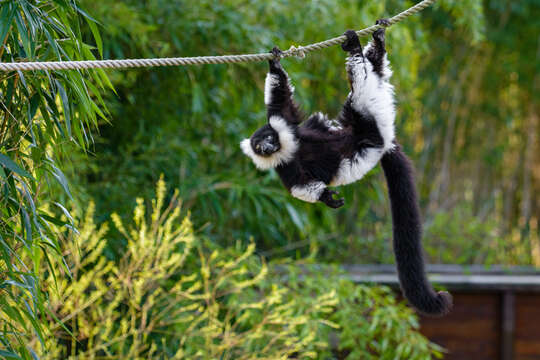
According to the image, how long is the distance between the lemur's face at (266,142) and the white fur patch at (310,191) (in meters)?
0.15

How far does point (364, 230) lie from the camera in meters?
5.46

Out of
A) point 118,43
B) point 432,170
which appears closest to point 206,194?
point 118,43

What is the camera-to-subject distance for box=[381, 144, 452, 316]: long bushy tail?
6.31ft

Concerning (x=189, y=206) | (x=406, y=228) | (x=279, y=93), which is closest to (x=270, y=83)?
(x=279, y=93)

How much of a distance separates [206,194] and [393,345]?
1.34 metres

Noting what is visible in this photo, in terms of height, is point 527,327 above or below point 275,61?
below

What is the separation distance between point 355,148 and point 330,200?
20 cm

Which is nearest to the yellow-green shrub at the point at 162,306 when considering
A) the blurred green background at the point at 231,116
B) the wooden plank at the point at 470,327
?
the blurred green background at the point at 231,116

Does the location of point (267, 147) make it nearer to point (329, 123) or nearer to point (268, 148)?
point (268, 148)

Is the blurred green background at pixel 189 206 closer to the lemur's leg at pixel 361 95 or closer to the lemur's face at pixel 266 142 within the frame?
the lemur's face at pixel 266 142

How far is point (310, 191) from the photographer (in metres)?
1.96

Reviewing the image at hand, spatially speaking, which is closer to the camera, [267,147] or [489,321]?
[267,147]

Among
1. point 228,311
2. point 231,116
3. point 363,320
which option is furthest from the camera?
point 231,116

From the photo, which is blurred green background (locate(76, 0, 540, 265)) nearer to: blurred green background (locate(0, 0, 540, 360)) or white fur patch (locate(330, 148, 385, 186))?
blurred green background (locate(0, 0, 540, 360))
